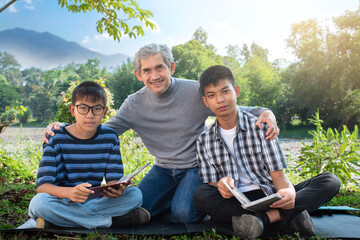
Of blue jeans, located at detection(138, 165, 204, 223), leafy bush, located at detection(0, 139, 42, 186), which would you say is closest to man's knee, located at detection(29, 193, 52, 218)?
blue jeans, located at detection(138, 165, 204, 223)

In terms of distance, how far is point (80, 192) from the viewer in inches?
83.9

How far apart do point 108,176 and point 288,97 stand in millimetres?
22016

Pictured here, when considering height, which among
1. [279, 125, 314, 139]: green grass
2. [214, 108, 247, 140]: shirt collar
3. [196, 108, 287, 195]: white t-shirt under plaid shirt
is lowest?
[279, 125, 314, 139]: green grass

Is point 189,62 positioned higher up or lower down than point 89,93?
higher up

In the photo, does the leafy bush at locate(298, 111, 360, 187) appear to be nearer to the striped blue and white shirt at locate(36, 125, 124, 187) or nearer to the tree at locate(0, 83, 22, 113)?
the striped blue and white shirt at locate(36, 125, 124, 187)

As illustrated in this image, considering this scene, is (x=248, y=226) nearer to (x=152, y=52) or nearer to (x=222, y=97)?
(x=222, y=97)

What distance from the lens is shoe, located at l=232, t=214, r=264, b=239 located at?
203 centimetres

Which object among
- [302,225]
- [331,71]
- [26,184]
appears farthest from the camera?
[331,71]

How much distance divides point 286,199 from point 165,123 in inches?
52.5

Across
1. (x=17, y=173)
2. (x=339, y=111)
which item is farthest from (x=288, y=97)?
(x=17, y=173)

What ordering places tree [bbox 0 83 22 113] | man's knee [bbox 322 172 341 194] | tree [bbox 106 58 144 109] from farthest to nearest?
tree [bbox 0 83 22 113] → tree [bbox 106 58 144 109] → man's knee [bbox 322 172 341 194]

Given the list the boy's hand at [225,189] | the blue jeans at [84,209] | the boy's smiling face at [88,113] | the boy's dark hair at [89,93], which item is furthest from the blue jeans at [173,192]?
the boy's dark hair at [89,93]

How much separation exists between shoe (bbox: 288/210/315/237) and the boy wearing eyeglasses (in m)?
1.16

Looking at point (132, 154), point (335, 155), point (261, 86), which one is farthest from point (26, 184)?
point (261, 86)
